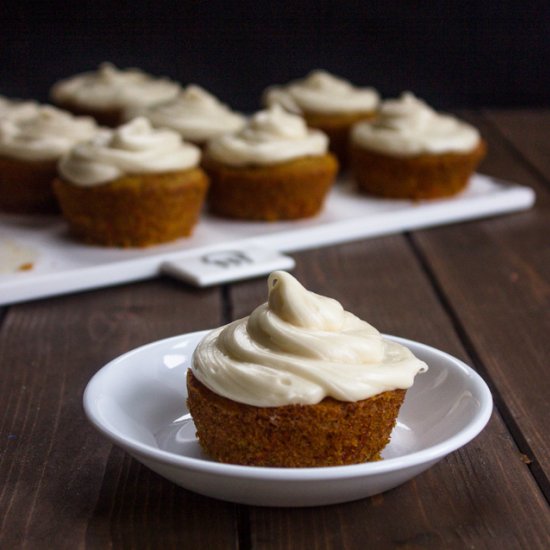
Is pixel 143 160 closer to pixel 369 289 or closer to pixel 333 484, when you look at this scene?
pixel 369 289

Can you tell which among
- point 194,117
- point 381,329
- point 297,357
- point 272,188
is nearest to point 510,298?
point 381,329

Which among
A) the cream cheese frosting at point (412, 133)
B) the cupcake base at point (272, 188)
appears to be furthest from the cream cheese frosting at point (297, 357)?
the cream cheese frosting at point (412, 133)

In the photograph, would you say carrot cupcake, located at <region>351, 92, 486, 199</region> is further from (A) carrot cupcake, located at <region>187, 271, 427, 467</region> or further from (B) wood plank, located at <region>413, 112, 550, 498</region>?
(A) carrot cupcake, located at <region>187, 271, 427, 467</region>

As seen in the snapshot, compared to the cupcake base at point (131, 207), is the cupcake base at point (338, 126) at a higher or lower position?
lower

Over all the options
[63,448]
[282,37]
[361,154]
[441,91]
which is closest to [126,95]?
[361,154]

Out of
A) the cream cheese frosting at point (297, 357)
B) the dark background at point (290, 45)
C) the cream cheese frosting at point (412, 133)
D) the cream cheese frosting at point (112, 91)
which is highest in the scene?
the cream cheese frosting at point (297, 357)

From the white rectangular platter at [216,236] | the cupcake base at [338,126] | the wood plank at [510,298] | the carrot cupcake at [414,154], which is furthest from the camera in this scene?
the cupcake base at [338,126]

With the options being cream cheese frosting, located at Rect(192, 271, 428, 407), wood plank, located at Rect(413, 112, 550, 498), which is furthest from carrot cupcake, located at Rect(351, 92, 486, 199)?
cream cheese frosting, located at Rect(192, 271, 428, 407)

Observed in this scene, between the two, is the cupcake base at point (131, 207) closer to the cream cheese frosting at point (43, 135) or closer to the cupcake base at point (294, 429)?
the cream cheese frosting at point (43, 135)
